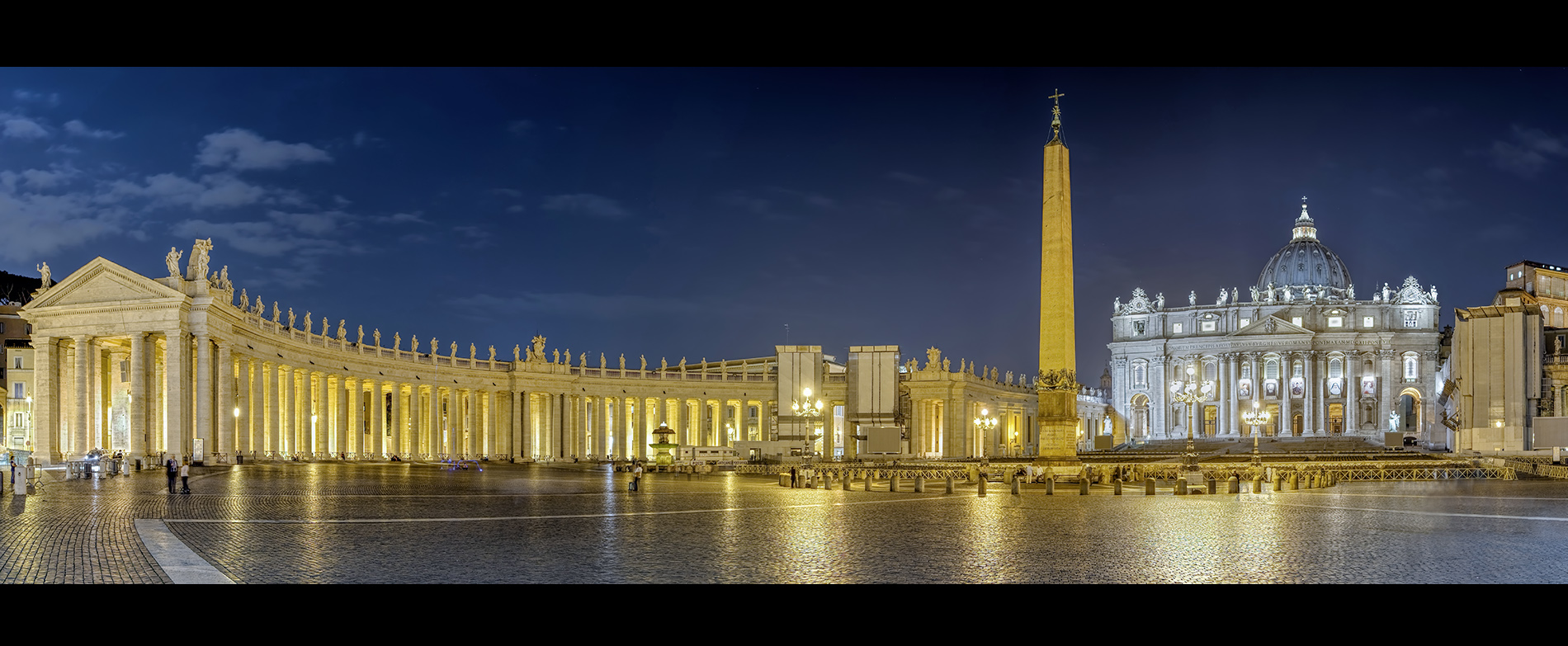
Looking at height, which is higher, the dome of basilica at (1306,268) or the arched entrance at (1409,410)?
the dome of basilica at (1306,268)

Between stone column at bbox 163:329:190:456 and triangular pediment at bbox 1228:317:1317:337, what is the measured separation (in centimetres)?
9393

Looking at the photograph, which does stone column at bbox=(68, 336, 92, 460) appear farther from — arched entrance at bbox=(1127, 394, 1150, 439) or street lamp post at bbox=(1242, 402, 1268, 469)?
arched entrance at bbox=(1127, 394, 1150, 439)

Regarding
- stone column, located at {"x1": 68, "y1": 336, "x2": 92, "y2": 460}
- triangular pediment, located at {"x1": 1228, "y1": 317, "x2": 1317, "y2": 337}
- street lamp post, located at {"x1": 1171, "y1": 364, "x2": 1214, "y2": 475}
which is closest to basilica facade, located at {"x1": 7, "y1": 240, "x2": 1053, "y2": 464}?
stone column, located at {"x1": 68, "y1": 336, "x2": 92, "y2": 460}

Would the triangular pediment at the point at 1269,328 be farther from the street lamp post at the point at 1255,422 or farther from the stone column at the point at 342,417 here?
the stone column at the point at 342,417

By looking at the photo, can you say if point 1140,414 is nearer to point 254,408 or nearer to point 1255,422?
point 1255,422

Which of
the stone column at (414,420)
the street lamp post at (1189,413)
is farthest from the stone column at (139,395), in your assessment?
the street lamp post at (1189,413)

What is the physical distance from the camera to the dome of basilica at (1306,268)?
127 m

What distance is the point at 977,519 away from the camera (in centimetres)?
2170

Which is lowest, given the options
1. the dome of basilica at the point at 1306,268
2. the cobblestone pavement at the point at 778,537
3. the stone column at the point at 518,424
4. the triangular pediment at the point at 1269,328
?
the stone column at the point at 518,424

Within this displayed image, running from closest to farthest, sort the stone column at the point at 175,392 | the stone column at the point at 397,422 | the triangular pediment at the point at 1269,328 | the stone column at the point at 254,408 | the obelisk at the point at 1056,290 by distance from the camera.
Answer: the obelisk at the point at 1056,290
the stone column at the point at 175,392
the stone column at the point at 254,408
the stone column at the point at 397,422
the triangular pediment at the point at 1269,328

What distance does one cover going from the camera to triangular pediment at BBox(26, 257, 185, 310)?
156ft

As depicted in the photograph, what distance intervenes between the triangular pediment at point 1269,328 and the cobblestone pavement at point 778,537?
8701 cm

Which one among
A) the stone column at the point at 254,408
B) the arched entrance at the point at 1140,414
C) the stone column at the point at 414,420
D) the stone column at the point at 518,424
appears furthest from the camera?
the arched entrance at the point at 1140,414
